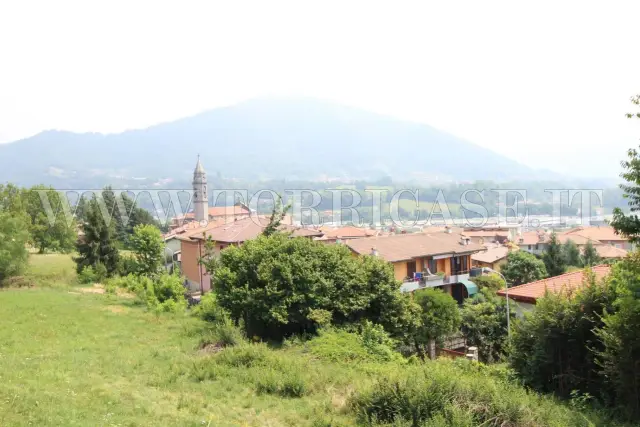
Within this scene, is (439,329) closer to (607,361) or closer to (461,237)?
(607,361)

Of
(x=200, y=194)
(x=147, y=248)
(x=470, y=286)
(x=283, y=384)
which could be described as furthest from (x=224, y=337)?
(x=200, y=194)

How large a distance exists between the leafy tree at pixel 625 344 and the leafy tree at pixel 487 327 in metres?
13.1

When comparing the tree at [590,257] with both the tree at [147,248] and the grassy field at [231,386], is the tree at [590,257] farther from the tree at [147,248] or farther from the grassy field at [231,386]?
the grassy field at [231,386]

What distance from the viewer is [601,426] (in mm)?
9469

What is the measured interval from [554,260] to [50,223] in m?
48.6

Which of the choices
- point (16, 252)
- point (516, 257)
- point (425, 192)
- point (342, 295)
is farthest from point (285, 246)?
point (425, 192)

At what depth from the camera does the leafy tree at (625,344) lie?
396 inches

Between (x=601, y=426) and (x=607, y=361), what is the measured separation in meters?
1.75

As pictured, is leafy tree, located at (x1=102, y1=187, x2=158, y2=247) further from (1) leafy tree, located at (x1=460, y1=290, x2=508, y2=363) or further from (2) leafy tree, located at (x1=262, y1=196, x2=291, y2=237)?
(1) leafy tree, located at (x1=460, y1=290, x2=508, y2=363)

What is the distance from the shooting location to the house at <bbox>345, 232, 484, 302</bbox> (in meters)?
38.8

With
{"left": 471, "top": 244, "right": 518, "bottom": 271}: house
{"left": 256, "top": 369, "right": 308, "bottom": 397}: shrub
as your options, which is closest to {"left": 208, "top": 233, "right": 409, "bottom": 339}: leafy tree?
{"left": 256, "top": 369, "right": 308, "bottom": 397}: shrub

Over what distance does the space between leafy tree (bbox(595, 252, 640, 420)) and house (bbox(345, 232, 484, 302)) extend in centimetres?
2683

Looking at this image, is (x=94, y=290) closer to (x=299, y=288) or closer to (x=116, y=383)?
(x=299, y=288)

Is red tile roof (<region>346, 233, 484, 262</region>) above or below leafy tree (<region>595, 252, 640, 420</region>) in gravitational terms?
below
